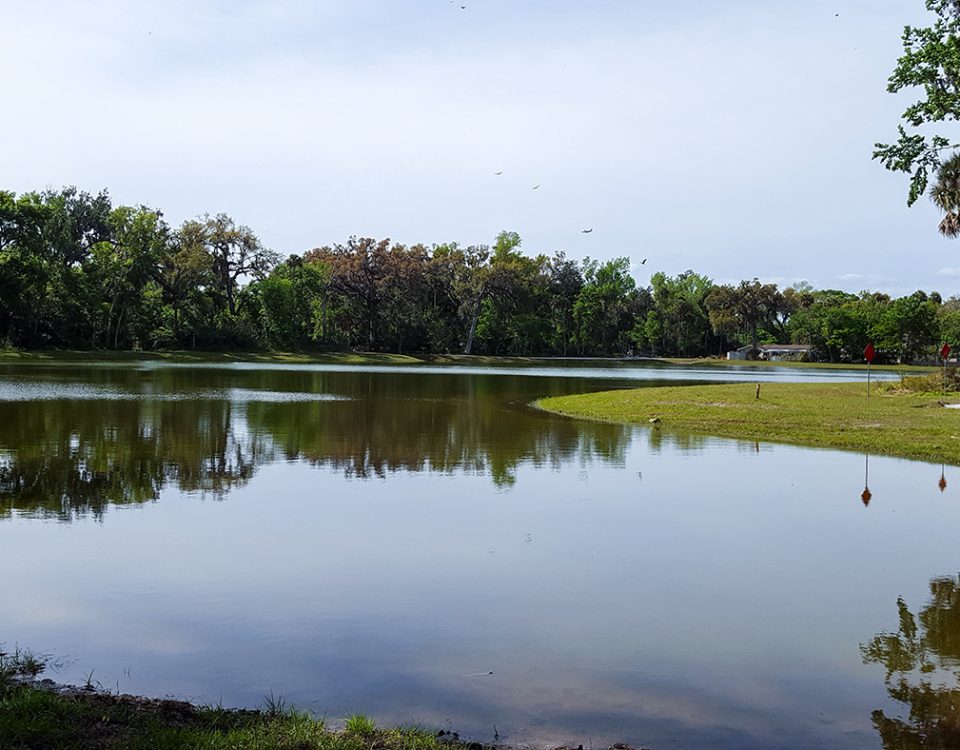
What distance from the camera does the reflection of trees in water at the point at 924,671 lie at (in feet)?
22.1

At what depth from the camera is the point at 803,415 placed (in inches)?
1190

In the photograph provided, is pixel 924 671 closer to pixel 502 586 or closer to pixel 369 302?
pixel 502 586

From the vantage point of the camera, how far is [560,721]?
6.86 metres

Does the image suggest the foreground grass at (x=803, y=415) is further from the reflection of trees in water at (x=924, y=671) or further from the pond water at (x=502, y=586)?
the reflection of trees in water at (x=924, y=671)

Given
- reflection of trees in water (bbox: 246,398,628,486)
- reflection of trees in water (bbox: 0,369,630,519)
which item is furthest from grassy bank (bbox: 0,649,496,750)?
reflection of trees in water (bbox: 246,398,628,486)

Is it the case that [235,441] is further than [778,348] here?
No

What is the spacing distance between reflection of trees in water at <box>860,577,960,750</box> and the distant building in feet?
436

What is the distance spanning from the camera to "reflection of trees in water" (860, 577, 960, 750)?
6742mm

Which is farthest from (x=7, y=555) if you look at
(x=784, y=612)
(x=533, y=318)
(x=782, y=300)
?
(x=782, y=300)

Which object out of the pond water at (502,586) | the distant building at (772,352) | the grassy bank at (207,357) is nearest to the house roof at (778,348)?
the distant building at (772,352)

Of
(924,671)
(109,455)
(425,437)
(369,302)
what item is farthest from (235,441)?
(369,302)

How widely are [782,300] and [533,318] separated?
47.3m

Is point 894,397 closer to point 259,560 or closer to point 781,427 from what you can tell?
point 781,427

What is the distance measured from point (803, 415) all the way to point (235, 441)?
57.5ft
